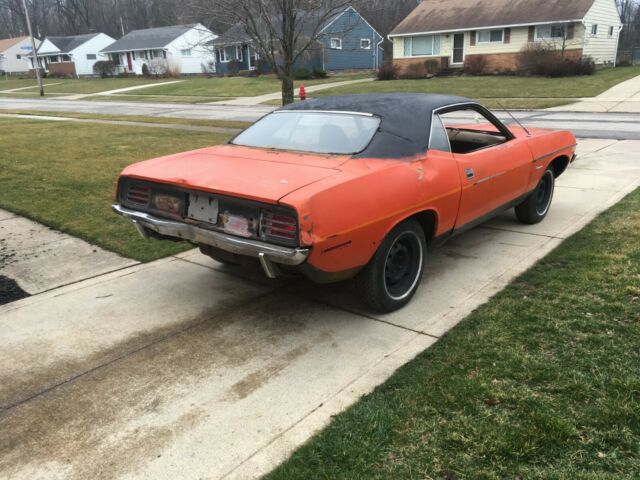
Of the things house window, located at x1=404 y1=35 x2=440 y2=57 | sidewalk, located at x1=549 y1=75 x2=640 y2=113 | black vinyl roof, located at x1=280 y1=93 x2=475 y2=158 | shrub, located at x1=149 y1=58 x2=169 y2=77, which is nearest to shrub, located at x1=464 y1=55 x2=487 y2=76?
house window, located at x1=404 y1=35 x2=440 y2=57

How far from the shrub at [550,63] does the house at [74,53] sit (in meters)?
50.7

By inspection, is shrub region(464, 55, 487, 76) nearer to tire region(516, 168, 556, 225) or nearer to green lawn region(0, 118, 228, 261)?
green lawn region(0, 118, 228, 261)

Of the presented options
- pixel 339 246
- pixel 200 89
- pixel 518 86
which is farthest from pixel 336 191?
pixel 200 89

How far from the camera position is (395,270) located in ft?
13.3

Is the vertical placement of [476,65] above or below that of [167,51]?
below

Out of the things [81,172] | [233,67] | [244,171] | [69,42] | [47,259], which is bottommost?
[47,259]

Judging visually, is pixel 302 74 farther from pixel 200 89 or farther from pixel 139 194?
pixel 139 194

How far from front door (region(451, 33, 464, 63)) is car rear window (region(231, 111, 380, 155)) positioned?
1316 inches

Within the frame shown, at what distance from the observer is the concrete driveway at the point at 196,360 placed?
265 centimetres

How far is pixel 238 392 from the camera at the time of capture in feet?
10.1

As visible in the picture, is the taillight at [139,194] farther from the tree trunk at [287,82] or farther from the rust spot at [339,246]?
the tree trunk at [287,82]

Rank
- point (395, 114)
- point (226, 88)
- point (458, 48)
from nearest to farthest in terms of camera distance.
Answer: point (395, 114), point (458, 48), point (226, 88)

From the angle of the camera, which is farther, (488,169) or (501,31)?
(501,31)

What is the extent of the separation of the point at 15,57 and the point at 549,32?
7467 centimetres
